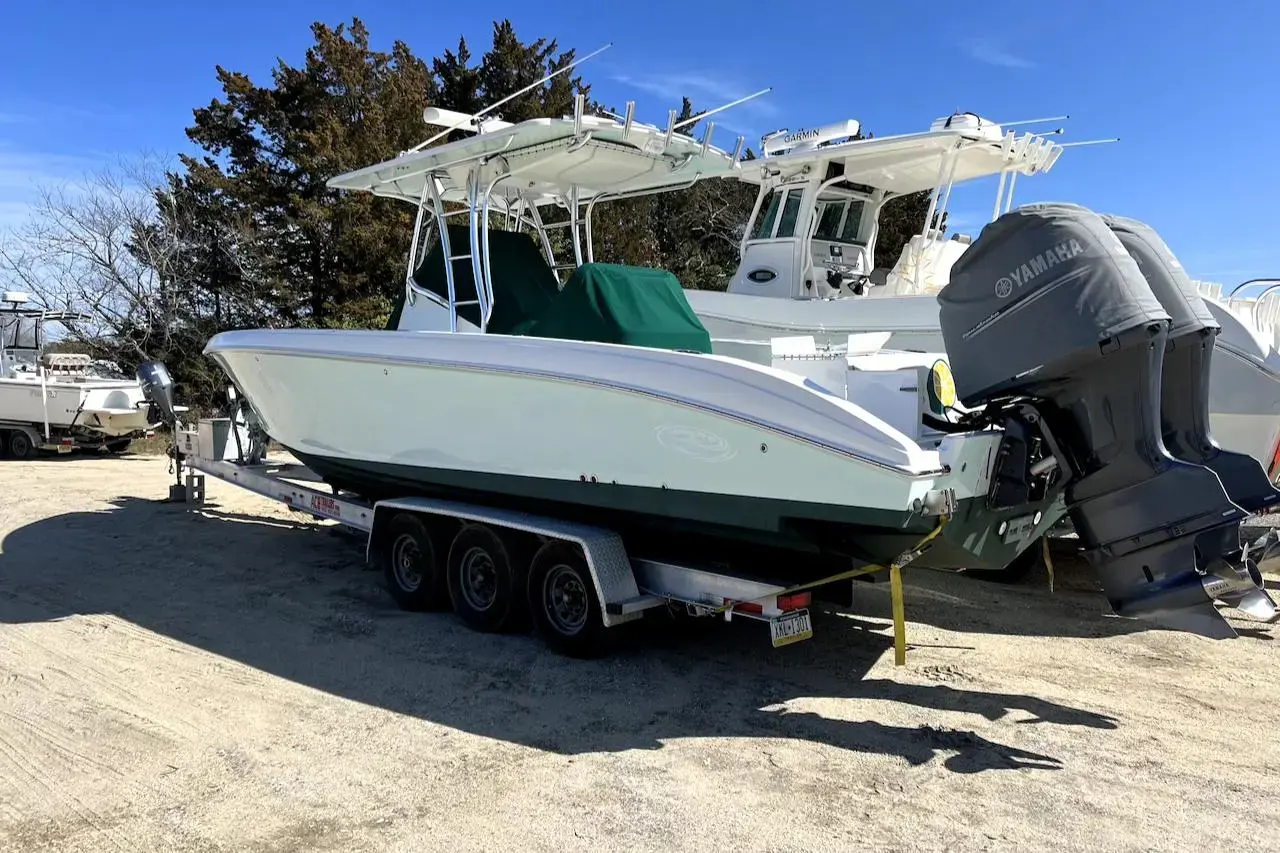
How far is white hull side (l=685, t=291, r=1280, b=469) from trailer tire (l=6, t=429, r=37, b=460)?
1072 centimetres

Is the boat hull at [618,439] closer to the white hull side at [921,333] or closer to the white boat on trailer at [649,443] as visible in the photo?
the white boat on trailer at [649,443]

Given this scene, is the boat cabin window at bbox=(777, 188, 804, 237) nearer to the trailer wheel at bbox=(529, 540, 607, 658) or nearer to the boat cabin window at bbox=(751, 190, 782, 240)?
the boat cabin window at bbox=(751, 190, 782, 240)

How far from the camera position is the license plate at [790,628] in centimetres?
429

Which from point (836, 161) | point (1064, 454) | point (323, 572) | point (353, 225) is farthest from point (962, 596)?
point (353, 225)

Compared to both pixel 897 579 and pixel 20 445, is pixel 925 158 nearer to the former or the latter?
pixel 897 579

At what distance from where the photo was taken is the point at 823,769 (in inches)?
140

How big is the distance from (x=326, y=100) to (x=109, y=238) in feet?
16.6

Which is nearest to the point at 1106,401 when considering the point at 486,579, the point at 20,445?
the point at 486,579

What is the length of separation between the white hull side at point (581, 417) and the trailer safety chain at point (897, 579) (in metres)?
0.36

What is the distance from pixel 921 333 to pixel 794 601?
424 cm

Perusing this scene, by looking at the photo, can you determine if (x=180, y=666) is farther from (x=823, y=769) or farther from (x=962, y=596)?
(x=962, y=596)

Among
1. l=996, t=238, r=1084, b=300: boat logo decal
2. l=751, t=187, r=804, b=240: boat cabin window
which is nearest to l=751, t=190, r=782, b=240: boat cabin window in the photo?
l=751, t=187, r=804, b=240: boat cabin window

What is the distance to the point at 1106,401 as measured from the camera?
145 inches

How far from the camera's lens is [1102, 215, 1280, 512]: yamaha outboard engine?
3.85m
